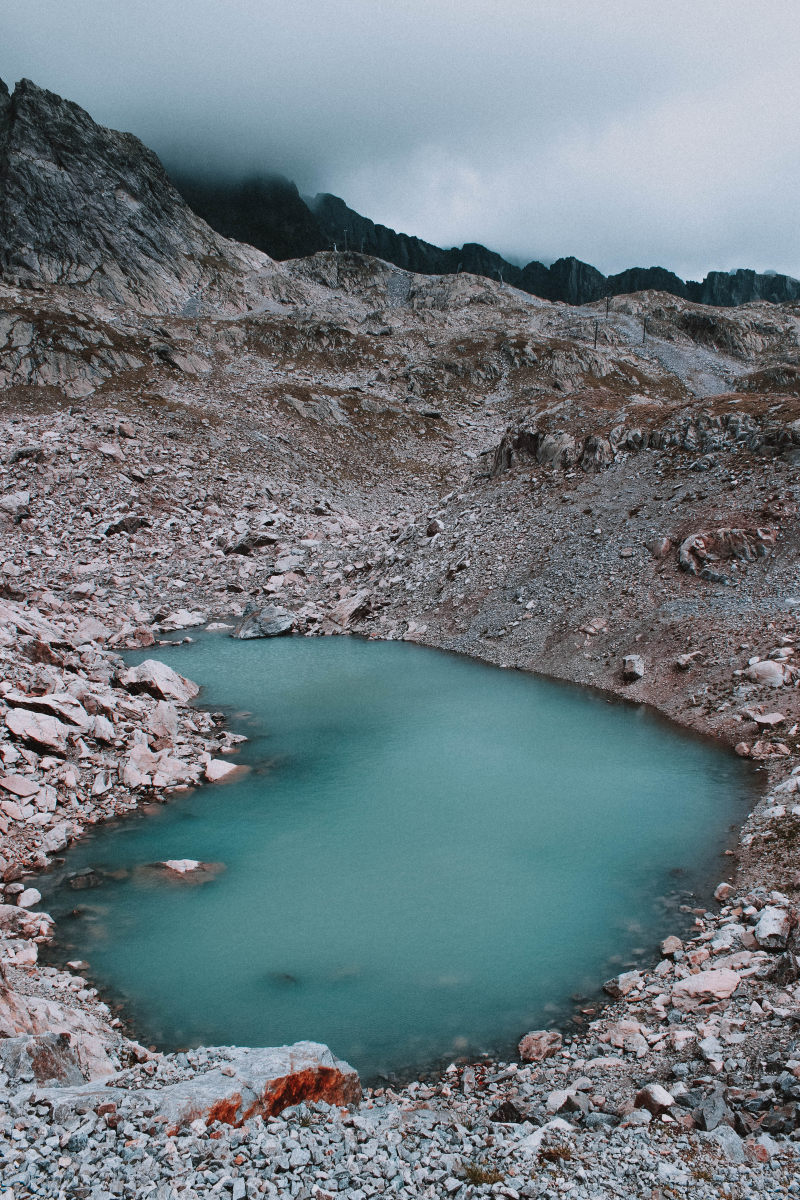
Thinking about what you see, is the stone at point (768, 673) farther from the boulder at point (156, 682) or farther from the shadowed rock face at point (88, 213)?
the shadowed rock face at point (88, 213)

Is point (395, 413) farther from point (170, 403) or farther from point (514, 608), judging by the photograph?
point (514, 608)

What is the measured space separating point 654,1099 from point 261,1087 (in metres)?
5.65

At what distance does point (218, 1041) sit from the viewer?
12.9 meters

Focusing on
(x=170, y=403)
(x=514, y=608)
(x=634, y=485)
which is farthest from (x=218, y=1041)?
(x=170, y=403)

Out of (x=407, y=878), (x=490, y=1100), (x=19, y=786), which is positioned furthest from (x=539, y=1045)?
(x=19, y=786)

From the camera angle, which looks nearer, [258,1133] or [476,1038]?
[258,1133]

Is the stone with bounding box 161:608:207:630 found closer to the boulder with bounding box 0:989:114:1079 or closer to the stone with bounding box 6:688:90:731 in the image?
the stone with bounding box 6:688:90:731

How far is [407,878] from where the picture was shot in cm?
1817

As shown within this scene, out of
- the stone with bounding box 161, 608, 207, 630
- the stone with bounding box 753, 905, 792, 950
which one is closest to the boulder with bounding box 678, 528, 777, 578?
the stone with bounding box 753, 905, 792, 950

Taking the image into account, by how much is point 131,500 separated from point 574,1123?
5844cm

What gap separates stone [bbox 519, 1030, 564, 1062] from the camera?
1229cm

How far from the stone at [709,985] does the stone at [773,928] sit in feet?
4.04

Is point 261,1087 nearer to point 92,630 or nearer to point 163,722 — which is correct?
point 163,722

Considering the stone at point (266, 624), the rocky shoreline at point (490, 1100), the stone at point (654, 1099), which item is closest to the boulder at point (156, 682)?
the rocky shoreline at point (490, 1100)
